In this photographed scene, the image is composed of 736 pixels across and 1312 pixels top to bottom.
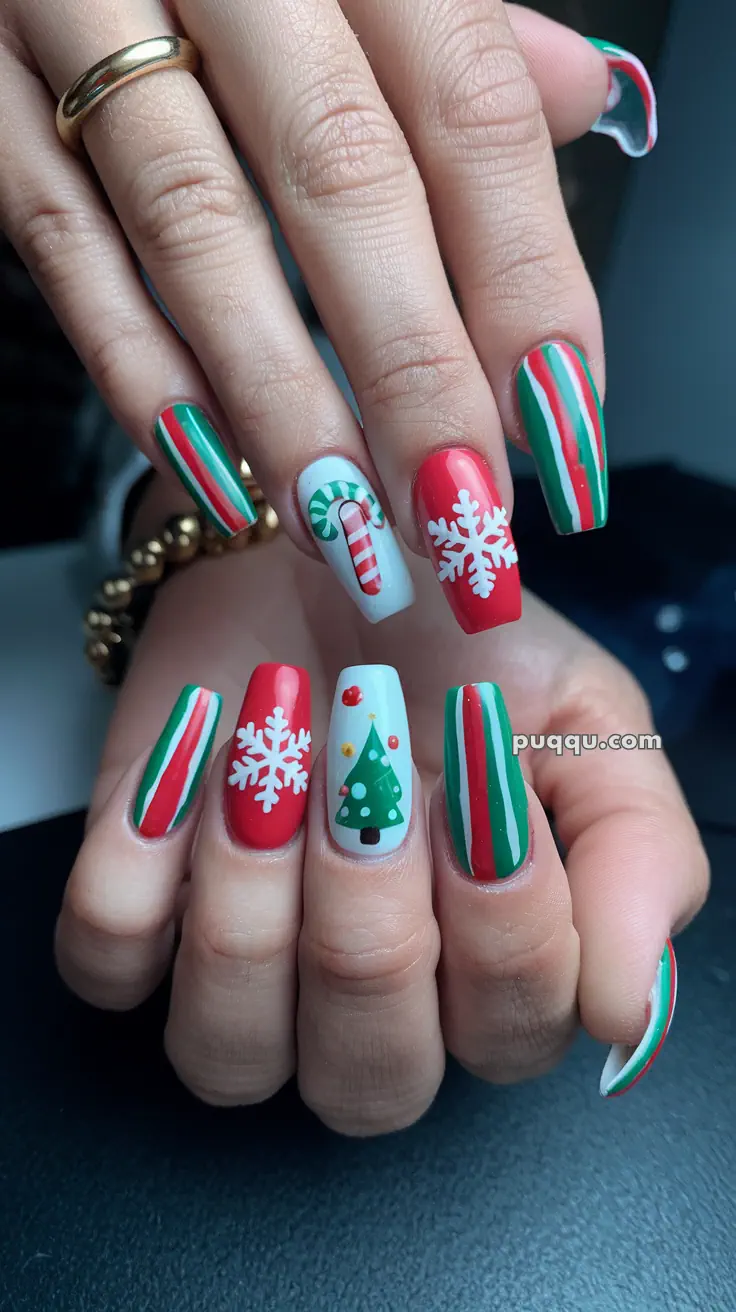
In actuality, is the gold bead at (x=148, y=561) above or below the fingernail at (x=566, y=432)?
below

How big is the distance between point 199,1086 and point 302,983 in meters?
0.09

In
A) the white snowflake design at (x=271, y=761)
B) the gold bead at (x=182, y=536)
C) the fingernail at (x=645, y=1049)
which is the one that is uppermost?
the gold bead at (x=182, y=536)

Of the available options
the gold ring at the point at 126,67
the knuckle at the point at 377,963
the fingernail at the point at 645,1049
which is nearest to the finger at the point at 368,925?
the knuckle at the point at 377,963

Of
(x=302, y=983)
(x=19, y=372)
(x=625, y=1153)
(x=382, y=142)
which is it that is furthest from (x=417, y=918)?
(x=19, y=372)

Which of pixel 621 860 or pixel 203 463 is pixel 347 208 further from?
pixel 621 860

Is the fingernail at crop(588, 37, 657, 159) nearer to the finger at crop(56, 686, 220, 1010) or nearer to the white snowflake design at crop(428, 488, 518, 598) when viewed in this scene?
the white snowflake design at crop(428, 488, 518, 598)

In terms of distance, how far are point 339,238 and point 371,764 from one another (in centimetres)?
27

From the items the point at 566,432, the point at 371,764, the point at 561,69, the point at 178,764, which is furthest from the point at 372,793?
the point at 561,69

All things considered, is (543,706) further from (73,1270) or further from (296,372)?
(73,1270)

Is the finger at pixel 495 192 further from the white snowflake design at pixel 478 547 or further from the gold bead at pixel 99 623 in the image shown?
the gold bead at pixel 99 623

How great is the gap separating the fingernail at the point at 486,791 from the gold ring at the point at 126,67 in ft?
1.21

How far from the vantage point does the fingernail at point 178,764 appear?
0.52 meters

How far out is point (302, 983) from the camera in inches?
19.3

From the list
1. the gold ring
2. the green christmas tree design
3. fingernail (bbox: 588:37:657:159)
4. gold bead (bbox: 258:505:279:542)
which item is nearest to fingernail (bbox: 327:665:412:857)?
the green christmas tree design
